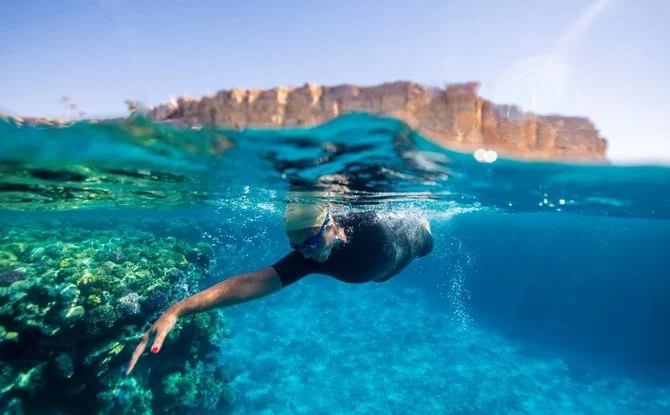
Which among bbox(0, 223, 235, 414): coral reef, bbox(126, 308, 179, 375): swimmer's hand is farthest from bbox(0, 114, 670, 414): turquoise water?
bbox(126, 308, 179, 375): swimmer's hand

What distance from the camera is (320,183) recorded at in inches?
455

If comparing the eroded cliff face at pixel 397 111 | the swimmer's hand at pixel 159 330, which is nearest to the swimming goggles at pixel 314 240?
the swimmer's hand at pixel 159 330

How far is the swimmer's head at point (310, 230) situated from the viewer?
15.7 feet

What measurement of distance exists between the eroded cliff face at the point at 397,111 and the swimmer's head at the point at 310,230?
221 cm

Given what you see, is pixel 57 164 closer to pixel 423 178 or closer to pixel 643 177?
pixel 423 178

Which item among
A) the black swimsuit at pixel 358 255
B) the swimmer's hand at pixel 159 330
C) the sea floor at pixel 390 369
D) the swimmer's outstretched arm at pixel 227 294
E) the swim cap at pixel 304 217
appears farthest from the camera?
the sea floor at pixel 390 369

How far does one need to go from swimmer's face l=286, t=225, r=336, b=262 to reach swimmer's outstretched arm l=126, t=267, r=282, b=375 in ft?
2.03

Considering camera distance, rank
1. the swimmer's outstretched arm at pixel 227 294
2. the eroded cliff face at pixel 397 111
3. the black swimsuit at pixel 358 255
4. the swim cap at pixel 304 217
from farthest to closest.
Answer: the eroded cliff face at pixel 397 111 < the black swimsuit at pixel 358 255 < the swim cap at pixel 304 217 < the swimmer's outstretched arm at pixel 227 294

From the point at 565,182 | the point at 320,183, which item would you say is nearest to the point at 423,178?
A: the point at 320,183

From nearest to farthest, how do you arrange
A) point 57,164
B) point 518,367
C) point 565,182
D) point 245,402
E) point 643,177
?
point 57,164 → point 643,177 → point 565,182 → point 245,402 → point 518,367

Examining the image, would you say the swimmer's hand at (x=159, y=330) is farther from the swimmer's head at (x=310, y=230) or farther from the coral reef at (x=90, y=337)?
the coral reef at (x=90, y=337)

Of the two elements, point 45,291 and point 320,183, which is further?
point 320,183

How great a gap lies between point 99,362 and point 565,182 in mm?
15862

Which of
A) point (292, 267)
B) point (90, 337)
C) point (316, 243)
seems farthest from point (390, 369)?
point (316, 243)
